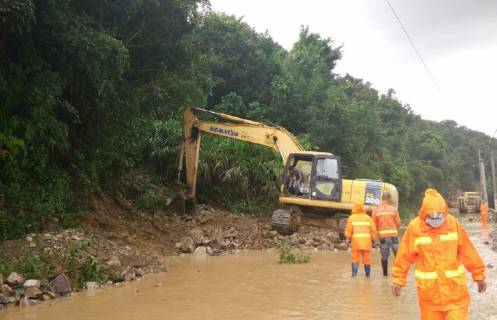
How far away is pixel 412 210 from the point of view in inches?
1559

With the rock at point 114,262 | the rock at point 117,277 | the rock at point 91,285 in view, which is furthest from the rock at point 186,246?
the rock at point 91,285

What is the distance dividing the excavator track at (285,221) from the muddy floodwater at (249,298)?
14.0 ft

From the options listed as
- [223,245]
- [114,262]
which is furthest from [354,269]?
[223,245]

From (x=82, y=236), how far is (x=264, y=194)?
1020 centimetres

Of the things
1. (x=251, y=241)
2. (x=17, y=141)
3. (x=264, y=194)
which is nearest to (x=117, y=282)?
(x=17, y=141)

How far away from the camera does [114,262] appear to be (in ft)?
31.7

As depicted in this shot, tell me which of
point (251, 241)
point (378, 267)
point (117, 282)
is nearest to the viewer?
point (117, 282)

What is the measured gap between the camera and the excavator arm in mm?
16719

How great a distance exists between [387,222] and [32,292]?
6.51 meters

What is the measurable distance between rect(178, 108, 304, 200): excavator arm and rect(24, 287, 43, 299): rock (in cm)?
920

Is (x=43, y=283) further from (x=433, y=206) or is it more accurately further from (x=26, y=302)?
(x=433, y=206)

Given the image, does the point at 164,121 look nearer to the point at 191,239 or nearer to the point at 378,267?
the point at 191,239

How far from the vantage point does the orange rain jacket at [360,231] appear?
31.1 ft

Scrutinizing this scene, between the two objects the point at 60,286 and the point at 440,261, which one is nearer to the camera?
the point at 440,261
